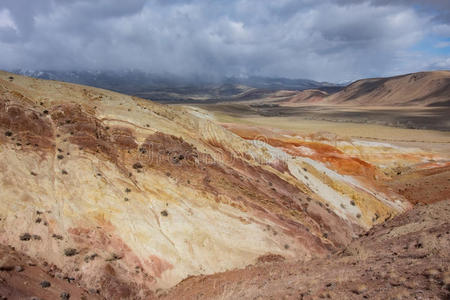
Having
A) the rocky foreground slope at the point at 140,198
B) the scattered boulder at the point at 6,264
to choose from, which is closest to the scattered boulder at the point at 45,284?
the rocky foreground slope at the point at 140,198

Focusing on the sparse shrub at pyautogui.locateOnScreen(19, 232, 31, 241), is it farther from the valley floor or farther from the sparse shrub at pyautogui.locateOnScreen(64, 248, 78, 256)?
the valley floor

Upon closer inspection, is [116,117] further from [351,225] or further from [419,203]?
[419,203]

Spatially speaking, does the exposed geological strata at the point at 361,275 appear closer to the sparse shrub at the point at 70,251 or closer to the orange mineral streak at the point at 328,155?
the sparse shrub at the point at 70,251

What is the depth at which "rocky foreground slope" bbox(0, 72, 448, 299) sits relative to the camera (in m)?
10.2

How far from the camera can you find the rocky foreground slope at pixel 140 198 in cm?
1023

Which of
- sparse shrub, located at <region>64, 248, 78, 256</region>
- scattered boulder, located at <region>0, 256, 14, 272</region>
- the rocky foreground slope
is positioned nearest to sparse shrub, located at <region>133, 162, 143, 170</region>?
the rocky foreground slope

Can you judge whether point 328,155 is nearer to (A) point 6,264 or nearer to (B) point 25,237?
(B) point 25,237

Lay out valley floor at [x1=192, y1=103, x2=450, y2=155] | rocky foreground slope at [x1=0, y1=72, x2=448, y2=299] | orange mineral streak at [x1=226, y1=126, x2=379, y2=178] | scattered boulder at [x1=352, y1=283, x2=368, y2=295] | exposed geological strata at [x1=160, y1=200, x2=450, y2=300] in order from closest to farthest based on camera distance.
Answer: exposed geological strata at [x1=160, y1=200, x2=450, y2=300] → scattered boulder at [x1=352, y1=283, x2=368, y2=295] → rocky foreground slope at [x1=0, y1=72, x2=448, y2=299] → orange mineral streak at [x1=226, y1=126, x2=379, y2=178] → valley floor at [x1=192, y1=103, x2=450, y2=155]

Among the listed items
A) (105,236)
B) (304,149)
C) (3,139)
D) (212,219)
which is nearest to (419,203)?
(304,149)

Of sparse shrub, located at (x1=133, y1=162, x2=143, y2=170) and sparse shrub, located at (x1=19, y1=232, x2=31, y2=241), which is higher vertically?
sparse shrub, located at (x1=133, y1=162, x2=143, y2=170)

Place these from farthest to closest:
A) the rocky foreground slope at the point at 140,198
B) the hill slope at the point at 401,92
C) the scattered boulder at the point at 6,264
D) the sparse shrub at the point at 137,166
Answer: the hill slope at the point at 401,92, the sparse shrub at the point at 137,166, the rocky foreground slope at the point at 140,198, the scattered boulder at the point at 6,264

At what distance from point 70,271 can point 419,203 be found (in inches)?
Result: 948

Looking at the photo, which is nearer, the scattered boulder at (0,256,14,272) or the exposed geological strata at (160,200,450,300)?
the exposed geological strata at (160,200,450,300)

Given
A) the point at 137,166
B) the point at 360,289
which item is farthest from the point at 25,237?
the point at 360,289
